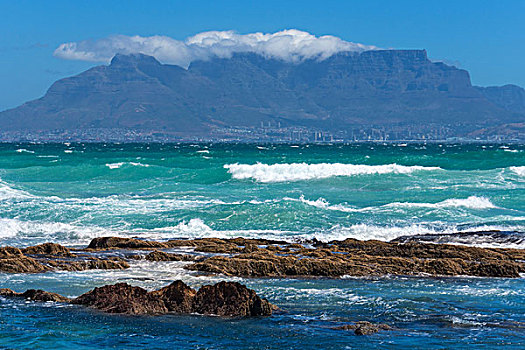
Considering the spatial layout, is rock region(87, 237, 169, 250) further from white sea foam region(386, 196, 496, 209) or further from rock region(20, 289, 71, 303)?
white sea foam region(386, 196, 496, 209)

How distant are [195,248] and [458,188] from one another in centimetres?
2624

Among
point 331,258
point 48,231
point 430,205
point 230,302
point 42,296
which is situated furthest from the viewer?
point 430,205

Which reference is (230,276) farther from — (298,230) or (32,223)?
(32,223)

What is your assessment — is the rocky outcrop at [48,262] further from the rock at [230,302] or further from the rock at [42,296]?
the rock at [230,302]

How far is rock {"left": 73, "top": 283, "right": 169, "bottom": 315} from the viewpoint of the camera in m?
12.5

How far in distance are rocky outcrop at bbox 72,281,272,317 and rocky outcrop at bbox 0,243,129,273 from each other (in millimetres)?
4443

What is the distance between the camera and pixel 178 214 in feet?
102

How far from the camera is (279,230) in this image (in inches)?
1076

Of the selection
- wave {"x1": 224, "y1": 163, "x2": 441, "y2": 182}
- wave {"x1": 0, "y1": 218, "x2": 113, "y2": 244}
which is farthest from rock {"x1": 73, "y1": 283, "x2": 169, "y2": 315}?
wave {"x1": 224, "y1": 163, "x2": 441, "y2": 182}

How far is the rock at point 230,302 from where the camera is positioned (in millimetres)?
Answer: 12383

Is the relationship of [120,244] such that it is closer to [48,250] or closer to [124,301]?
[48,250]

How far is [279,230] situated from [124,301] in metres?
15.0

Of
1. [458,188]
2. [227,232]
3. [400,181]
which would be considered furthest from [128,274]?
[400,181]

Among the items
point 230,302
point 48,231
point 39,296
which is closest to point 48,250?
point 39,296
